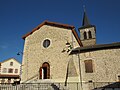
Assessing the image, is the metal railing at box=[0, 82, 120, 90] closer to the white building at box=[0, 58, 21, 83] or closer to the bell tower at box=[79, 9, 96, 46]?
the white building at box=[0, 58, 21, 83]

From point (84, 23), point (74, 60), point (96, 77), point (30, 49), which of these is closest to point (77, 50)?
point (74, 60)

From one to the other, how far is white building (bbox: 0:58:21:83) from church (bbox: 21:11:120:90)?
14.4m

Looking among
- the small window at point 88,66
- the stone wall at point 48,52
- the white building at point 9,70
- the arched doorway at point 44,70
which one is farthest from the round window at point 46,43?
the white building at point 9,70

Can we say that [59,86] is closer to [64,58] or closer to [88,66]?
[64,58]

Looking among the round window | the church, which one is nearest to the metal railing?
the church

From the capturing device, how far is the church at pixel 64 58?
15.3 meters

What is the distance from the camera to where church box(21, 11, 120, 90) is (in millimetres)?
15328

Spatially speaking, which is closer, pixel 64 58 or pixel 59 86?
pixel 59 86

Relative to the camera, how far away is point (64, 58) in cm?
1680

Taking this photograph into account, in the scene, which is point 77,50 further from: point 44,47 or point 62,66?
point 44,47

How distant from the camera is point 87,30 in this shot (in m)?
34.4

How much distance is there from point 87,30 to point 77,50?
18.7m

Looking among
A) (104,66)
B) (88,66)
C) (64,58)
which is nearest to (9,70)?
(64,58)

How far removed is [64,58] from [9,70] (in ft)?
74.7
